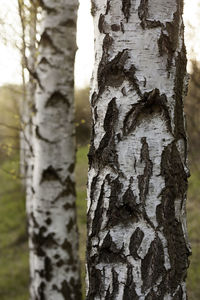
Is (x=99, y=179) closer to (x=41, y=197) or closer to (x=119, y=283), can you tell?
(x=119, y=283)

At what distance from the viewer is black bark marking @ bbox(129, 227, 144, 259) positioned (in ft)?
4.10

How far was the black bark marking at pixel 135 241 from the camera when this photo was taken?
125 centimetres

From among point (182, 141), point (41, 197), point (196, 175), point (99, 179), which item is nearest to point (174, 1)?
point (182, 141)

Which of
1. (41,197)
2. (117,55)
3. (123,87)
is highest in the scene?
(117,55)

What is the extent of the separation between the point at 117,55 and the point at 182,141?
15.0 inches

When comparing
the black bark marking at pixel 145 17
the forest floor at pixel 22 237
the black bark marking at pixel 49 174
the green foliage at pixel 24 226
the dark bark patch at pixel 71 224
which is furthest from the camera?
the forest floor at pixel 22 237

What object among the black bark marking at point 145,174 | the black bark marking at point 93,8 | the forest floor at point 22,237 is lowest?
the forest floor at point 22,237

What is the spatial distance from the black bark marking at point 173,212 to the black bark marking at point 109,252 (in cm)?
18

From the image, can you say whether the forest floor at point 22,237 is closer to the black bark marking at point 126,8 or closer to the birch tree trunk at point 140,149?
the birch tree trunk at point 140,149

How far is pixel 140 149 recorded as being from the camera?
1.23m

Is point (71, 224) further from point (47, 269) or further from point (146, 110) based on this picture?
point (146, 110)


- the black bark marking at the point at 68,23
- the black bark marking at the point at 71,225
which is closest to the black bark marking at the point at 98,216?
the black bark marking at the point at 71,225

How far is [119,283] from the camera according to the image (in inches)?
50.0

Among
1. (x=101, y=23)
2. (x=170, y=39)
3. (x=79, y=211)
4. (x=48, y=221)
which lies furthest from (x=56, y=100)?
(x=79, y=211)
